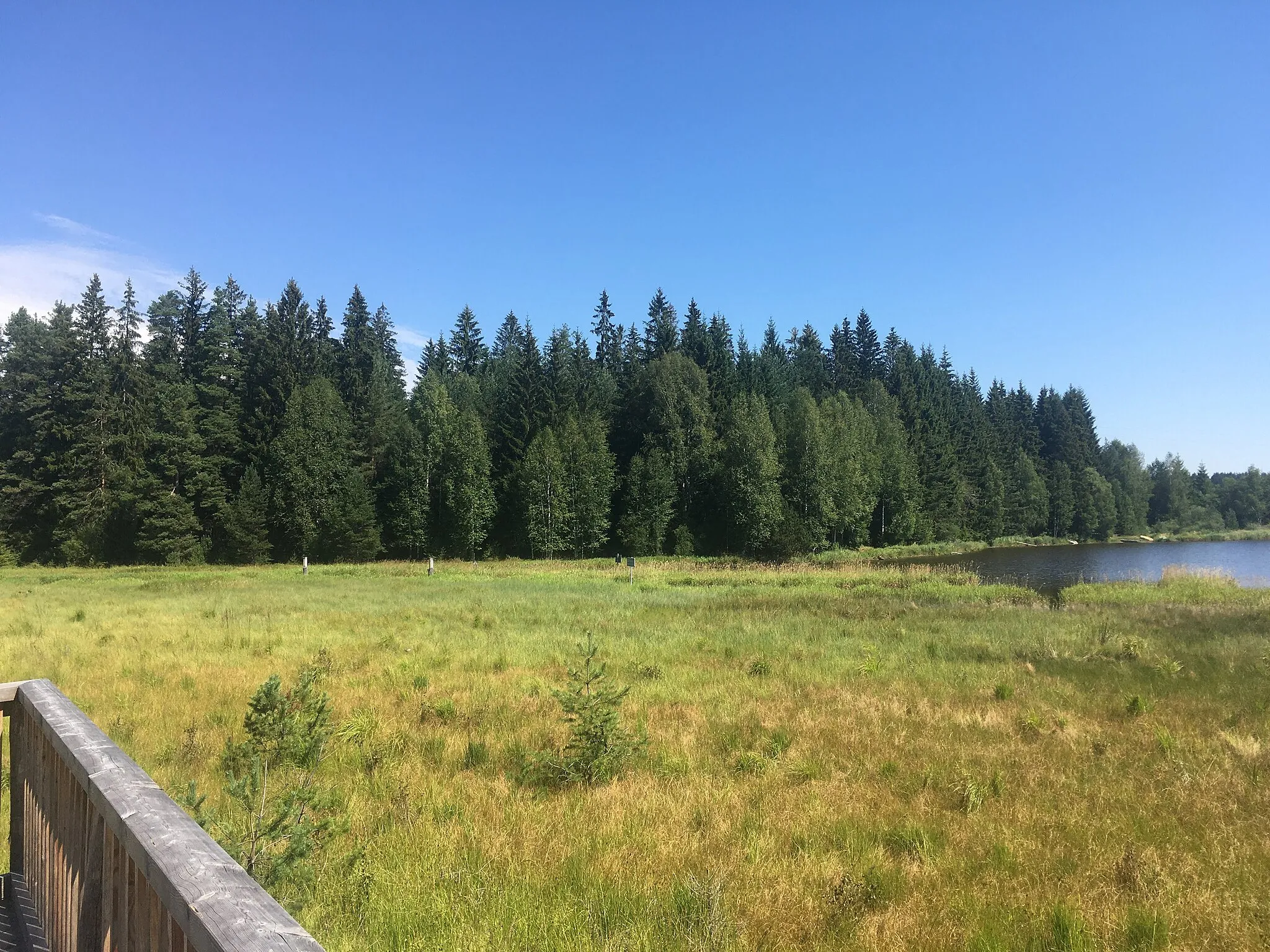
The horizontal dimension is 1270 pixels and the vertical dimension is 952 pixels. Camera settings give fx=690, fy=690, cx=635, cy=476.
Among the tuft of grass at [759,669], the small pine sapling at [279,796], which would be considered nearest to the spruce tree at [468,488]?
the tuft of grass at [759,669]

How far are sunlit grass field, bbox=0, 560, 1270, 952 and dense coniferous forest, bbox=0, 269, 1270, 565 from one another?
1443 inches

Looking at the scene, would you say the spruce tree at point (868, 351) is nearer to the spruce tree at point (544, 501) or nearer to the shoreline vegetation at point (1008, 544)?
the shoreline vegetation at point (1008, 544)

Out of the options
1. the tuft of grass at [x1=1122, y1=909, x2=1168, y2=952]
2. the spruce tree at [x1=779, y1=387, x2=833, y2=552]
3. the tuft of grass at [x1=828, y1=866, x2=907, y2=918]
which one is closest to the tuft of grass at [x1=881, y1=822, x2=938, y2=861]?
the tuft of grass at [x1=828, y1=866, x2=907, y2=918]

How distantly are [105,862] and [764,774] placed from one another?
634 centimetres

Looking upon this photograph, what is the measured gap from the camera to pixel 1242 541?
82688mm

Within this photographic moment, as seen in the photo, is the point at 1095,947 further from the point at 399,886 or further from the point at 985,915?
the point at 399,886

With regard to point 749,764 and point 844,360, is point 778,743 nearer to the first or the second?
point 749,764

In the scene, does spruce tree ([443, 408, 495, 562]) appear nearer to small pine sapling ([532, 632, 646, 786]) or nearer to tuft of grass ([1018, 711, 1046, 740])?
small pine sapling ([532, 632, 646, 786])

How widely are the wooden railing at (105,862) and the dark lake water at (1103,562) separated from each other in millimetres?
36011

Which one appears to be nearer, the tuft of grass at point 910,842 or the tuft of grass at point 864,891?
the tuft of grass at point 864,891

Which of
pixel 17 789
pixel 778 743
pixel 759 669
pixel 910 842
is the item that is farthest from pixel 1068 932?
pixel 759 669

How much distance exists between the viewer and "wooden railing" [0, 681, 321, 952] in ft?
5.01

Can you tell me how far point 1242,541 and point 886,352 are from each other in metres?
47.1

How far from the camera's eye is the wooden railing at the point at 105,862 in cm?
153
